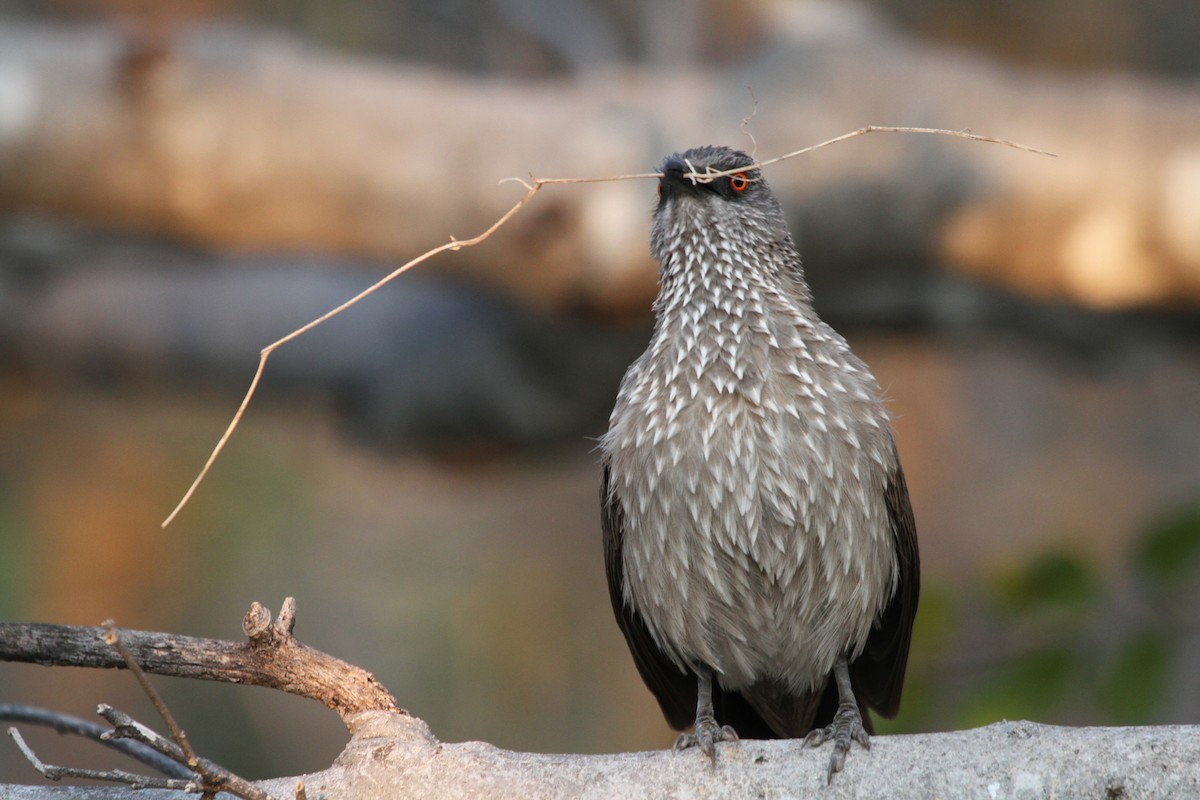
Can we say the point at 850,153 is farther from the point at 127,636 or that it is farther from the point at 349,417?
the point at 127,636

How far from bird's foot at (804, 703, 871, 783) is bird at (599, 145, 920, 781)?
0.16 metres

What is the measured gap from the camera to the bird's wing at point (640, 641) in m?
3.66

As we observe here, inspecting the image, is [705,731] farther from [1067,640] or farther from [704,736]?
[1067,640]

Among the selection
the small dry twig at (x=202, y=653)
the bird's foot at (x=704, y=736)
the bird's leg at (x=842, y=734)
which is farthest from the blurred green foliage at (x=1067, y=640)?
the small dry twig at (x=202, y=653)

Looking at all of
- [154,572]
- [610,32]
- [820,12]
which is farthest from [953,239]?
[154,572]

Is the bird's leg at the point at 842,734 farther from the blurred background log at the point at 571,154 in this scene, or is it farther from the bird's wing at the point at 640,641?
the blurred background log at the point at 571,154

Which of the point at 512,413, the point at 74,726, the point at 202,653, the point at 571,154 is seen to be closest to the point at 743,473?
the point at 202,653

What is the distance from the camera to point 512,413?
6.80 metres

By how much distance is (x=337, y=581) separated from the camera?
8.70 metres

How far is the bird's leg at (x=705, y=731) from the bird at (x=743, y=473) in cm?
1

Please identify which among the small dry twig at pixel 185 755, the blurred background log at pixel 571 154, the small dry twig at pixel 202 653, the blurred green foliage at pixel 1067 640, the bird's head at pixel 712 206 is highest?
the blurred background log at pixel 571 154

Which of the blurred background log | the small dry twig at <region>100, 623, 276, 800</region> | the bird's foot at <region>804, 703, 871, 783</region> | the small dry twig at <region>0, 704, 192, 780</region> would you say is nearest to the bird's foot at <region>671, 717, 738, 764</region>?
the bird's foot at <region>804, 703, 871, 783</region>

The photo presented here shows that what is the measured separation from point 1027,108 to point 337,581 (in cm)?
526

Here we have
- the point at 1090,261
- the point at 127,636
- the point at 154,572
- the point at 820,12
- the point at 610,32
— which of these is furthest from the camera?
the point at 154,572
